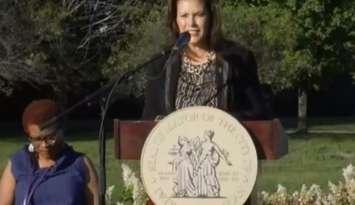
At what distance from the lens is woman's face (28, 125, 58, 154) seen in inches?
185

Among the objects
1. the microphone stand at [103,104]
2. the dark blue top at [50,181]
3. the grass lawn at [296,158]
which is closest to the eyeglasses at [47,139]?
the dark blue top at [50,181]

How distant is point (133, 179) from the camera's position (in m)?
9.06

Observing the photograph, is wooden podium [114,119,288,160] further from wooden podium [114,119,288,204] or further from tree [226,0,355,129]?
tree [226,0,355,129]

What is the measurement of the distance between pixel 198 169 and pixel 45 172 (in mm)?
761

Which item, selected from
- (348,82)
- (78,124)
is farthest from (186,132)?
(348,82)

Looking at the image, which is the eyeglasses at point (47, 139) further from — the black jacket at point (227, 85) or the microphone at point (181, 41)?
the microphone at point (181, 41)

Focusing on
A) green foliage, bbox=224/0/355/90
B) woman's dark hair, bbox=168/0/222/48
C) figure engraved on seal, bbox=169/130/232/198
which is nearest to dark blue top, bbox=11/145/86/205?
figure engraved on seal, bbox=169/130/232/198

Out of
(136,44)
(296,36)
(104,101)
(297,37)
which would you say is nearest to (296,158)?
(136,44)

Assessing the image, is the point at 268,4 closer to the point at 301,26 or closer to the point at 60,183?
the point at 301,26

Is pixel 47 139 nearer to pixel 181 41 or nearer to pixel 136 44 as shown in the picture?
pixel 181 41

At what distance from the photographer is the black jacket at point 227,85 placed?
4.75m

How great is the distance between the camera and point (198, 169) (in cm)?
443

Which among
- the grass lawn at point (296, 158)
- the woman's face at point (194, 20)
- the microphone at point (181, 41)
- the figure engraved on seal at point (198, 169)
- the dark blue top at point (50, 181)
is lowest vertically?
the grass lawn at point (296, 158)

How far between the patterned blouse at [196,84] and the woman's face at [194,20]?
0.34 ft
